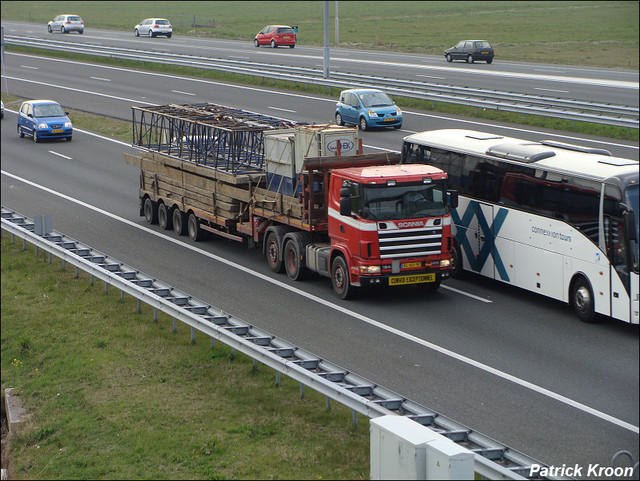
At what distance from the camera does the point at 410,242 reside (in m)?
18.7

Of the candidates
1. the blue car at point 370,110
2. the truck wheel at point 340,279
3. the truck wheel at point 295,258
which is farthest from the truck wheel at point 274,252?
the blue car at point 370,110

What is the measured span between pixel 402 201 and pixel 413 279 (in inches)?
61.2

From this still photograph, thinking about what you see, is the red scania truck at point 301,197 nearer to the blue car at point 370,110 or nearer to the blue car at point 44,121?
the blue car at point 44,121

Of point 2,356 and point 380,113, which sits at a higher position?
point 380,113

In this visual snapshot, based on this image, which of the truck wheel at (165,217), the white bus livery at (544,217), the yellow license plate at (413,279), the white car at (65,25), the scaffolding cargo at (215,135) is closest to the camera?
the white bus livery at (544,217)

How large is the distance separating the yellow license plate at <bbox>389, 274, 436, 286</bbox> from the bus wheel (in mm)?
3049

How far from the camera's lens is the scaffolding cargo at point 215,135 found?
23312 millimetres

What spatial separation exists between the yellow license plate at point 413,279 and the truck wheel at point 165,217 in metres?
9.22

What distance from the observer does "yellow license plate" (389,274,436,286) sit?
18734 mm

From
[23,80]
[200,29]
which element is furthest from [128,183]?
[23,80]

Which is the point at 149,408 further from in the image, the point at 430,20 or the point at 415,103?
the point at 415,103

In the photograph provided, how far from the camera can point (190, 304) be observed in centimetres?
Result: 1662

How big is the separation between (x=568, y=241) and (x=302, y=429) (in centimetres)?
651

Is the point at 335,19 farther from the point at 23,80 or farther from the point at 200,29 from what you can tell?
the point at 23,80
